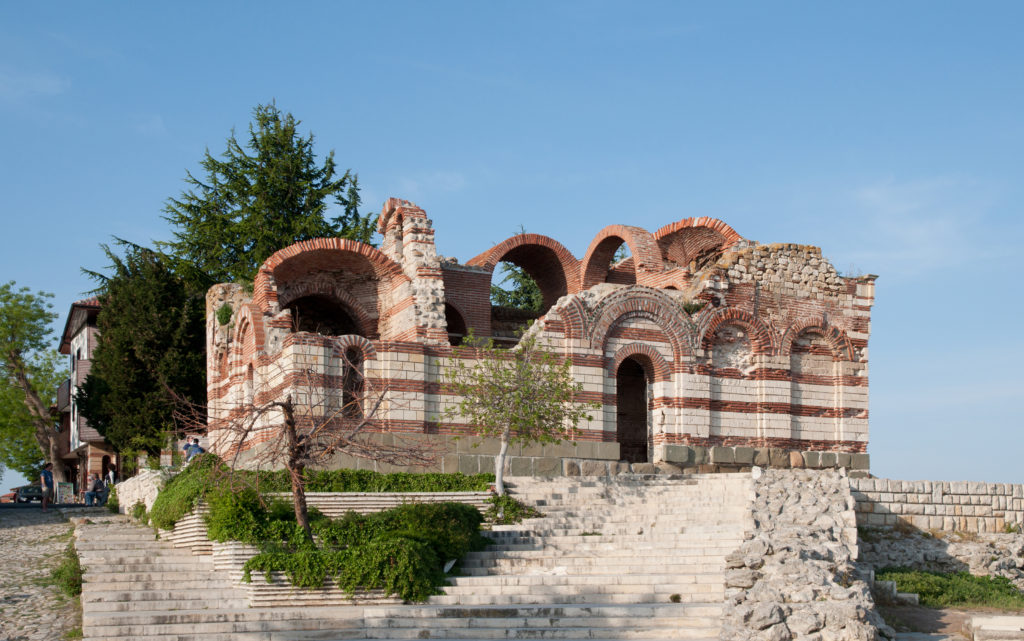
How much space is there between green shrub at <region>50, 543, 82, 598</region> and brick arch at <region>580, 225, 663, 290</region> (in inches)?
537

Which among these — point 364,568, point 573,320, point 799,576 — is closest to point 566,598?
point 364,568

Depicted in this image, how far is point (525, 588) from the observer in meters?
14.7

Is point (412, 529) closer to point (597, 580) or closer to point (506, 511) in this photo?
point (597, 580)

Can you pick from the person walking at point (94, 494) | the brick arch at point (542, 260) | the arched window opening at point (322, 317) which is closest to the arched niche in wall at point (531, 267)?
the brick arch at point (542, 260)

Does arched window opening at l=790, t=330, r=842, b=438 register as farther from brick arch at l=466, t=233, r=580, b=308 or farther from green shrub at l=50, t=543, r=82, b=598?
green shrub at l=50, t=543, r=82, b=598

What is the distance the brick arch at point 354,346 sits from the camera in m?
21.2

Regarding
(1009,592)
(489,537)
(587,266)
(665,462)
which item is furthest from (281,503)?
(587,266)

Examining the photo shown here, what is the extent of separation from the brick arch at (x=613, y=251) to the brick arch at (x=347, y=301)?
18.2 feet

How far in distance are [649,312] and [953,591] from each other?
9.24m

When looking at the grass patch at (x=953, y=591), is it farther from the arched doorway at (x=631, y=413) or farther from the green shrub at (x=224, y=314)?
the green shrub at (x=224, y=314)

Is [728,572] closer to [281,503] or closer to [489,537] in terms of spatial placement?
[489,537]

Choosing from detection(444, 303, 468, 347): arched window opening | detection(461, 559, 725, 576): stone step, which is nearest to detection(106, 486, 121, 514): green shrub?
detection(444, 303, 468, 347): arched window opening

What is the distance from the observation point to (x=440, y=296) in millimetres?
23125

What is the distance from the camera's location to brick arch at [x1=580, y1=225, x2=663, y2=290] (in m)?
26.3
